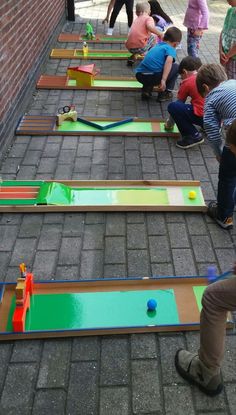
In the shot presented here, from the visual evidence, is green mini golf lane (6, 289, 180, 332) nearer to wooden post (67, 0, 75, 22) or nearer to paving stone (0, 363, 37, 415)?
paving stone (0, 363, 37, 415)

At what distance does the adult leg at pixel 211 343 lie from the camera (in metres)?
1.92

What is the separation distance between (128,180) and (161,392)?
236 cm

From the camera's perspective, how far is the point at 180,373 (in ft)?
8.07

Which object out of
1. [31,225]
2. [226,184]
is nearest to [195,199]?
[226,184]

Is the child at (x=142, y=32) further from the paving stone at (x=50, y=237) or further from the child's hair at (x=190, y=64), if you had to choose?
the paving stone at (x=50, y=237)

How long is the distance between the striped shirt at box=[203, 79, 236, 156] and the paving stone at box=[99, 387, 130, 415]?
2196 millimetres

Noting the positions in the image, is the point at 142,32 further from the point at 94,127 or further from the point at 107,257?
the point at 107,257

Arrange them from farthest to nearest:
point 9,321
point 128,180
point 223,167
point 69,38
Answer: point 69,38
point 128,180
point 223,167
point 9,321

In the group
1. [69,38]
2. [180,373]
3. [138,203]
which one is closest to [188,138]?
[138,203]

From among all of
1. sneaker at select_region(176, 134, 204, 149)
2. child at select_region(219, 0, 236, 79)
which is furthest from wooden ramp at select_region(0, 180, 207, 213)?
child at select_region(219, 0, 236, 79)

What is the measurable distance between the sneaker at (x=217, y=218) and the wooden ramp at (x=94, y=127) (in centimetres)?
174

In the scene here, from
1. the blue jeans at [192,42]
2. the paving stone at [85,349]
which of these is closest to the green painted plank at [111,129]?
the blue jeans at [192,42]

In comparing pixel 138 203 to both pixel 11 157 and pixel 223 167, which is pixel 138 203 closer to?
pixel 223 167

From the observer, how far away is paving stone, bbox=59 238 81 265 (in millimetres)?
3305
